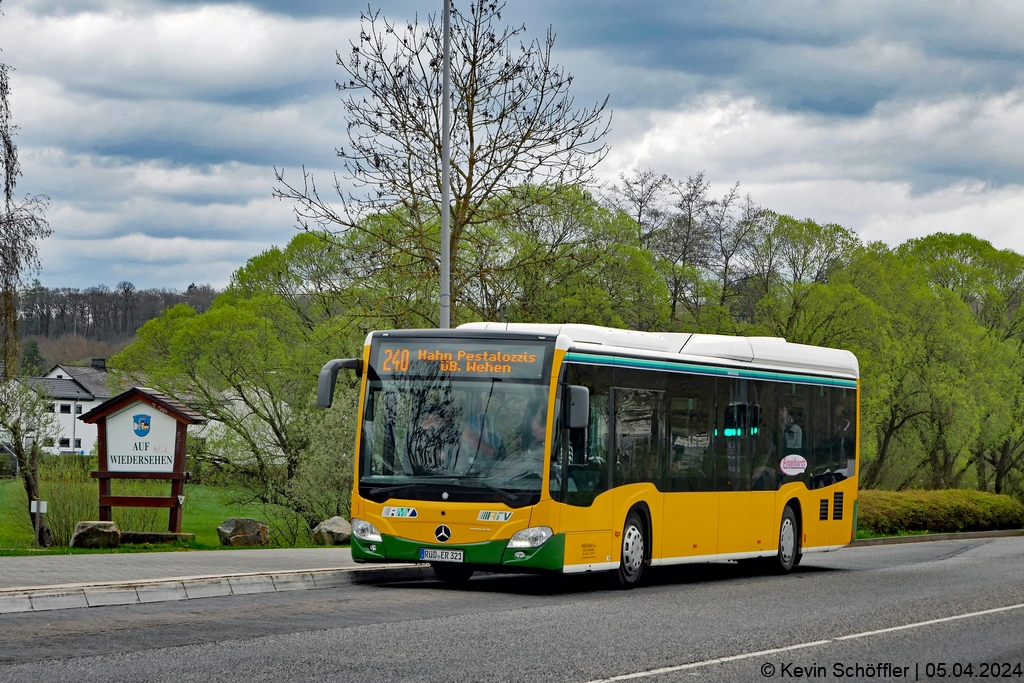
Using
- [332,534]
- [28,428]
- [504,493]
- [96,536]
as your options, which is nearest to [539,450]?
[504,493]

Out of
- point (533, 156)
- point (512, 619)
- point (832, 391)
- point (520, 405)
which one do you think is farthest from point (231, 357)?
point (512, 619)

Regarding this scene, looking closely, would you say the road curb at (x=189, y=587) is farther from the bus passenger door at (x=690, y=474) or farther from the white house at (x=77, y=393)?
the white house at (x=77, y=393)

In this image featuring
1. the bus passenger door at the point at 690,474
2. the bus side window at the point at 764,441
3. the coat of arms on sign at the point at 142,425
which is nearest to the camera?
the bus passenger door at the point at 690,474

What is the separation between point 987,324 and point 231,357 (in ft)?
113

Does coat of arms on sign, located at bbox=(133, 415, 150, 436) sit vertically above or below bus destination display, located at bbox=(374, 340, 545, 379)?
below

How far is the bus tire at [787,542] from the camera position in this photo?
1936 cm

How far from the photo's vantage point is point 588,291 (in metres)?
41.9

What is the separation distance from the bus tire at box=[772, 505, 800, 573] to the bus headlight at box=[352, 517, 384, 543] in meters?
7.14

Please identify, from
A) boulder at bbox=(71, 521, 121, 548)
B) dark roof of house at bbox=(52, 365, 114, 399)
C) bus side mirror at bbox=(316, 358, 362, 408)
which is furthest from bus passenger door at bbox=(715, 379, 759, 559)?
dark roof of house at bbox=(52, 365, 114, 399)

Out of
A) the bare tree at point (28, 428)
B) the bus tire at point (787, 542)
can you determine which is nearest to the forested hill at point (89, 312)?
the bare tree at point (28, 428)

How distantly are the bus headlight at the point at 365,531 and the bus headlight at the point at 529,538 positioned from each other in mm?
1609

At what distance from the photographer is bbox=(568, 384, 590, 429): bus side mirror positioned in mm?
14531

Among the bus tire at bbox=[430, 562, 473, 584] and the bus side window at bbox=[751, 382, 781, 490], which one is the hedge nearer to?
the bus side window at bbox=[751, 382, 781, 490]

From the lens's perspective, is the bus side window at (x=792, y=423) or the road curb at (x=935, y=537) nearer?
the bus side window at (x=792, y=423)
